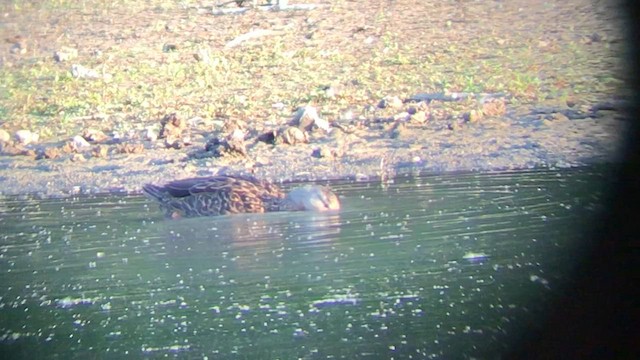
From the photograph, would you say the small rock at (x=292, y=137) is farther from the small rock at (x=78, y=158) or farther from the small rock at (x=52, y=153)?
the small rock at (x=52, y=153)

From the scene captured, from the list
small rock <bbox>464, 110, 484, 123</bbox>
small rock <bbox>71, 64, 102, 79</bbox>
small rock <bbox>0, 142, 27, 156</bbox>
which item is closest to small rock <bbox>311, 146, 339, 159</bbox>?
small rock <bbox>464, 110, 484, 123</bbox>

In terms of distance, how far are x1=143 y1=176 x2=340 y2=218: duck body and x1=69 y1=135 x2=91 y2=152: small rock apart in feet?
7.57

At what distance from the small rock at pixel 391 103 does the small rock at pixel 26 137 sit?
3373mm

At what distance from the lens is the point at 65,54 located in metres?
14.3

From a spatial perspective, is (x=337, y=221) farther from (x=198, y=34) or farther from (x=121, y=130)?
(x=198, y=34)

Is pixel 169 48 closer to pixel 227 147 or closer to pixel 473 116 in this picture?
pixel 227 147

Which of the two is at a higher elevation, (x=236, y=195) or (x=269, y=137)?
(x=269, y=137)

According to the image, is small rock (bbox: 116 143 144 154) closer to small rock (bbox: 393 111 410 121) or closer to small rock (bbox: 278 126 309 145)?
small rock (bbox: 278 126 309 145)

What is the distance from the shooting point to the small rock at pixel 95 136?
11.5 meters

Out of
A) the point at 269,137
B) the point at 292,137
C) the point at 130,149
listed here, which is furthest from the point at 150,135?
the point at 292,137

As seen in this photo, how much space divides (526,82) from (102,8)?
6471mm

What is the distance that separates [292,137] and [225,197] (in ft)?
6.72

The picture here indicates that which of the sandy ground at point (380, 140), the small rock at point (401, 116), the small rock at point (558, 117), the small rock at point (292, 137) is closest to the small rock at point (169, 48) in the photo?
the sandy ground at point (380, 140)

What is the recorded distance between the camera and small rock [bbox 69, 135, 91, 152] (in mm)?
11266
